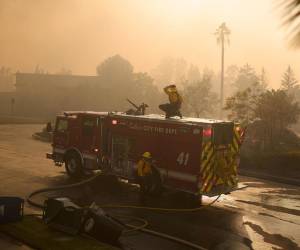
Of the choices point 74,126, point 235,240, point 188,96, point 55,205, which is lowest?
point 235,240

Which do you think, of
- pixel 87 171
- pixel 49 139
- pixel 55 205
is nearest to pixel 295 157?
pixel 87 171

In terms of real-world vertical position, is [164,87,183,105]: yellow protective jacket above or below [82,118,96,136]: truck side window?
above

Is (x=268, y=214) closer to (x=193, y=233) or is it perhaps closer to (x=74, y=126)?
(x=193, y=233)

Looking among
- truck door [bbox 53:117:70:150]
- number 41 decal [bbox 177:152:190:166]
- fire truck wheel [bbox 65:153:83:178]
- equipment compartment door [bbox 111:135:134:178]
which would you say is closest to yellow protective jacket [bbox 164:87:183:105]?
equipment compartment door [bbox 111:135:134:178]

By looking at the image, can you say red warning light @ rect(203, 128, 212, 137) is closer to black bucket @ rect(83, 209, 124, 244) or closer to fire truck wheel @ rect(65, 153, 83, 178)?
black bucket @ rect(83, 209, 124, 244)

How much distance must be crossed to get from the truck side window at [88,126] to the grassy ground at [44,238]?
7.25 meters

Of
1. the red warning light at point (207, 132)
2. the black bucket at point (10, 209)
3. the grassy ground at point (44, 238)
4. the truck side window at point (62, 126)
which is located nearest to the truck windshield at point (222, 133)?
the red warning light at point (207, 132)

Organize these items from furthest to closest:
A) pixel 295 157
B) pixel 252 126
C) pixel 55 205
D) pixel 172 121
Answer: pixel 252 126
pixel 295 157
pixel 172 121
pixel 55 205

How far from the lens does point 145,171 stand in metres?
15.5

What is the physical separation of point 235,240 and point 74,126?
32.7 feet

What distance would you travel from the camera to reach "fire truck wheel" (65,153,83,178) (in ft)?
61.8

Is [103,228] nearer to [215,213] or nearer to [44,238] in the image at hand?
[44,238]

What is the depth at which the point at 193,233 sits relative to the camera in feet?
38.8

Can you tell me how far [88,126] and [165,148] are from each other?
14.6 ft
